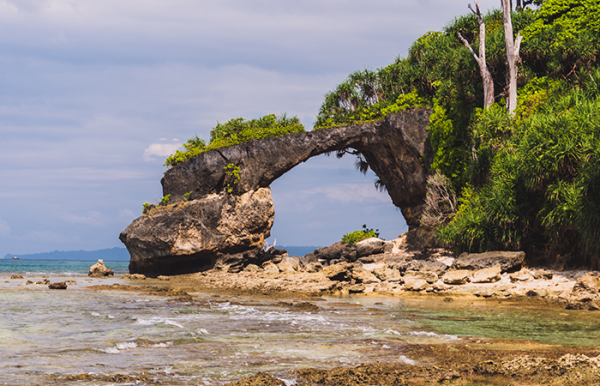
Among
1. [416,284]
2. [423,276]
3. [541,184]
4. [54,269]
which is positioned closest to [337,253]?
[423,276]

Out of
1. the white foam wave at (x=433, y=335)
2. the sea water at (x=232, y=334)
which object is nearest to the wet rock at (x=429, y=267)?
the sea water at (x=232, y=334)

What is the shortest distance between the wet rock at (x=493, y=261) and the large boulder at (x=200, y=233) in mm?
12316

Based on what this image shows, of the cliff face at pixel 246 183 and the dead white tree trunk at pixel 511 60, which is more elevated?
the dead white tree trunk at pixel 511 60

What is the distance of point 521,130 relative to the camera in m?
18.5

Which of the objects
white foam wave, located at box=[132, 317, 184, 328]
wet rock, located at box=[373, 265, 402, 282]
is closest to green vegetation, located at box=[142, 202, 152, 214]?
wet rock, located at box=[373, 265, 402, 282]

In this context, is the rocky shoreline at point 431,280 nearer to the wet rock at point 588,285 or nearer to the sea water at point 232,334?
the wet rock at point 588,285

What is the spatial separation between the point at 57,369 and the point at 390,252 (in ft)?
71.0

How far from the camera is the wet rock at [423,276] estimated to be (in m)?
16.3

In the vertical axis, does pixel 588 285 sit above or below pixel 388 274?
above

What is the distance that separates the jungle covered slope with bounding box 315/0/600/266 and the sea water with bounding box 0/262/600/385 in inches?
200

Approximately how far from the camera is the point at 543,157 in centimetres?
1566

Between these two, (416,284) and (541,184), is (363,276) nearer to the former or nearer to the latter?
(416,284)

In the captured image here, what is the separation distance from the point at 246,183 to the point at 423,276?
13.3 metres

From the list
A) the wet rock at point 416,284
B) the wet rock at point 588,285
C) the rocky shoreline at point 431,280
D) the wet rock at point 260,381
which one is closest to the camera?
the wet rock at point 260,381
